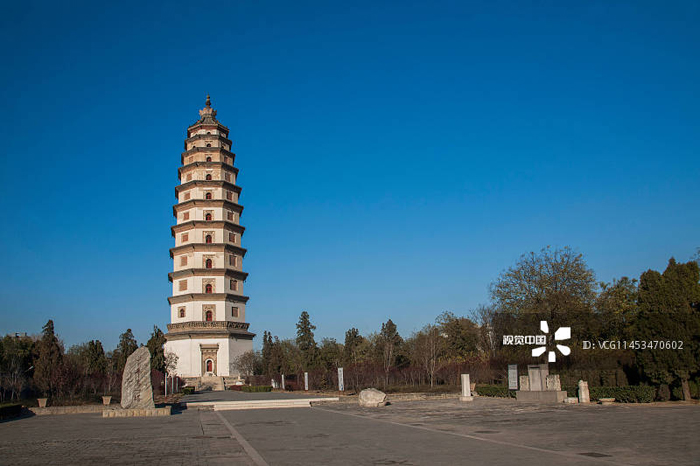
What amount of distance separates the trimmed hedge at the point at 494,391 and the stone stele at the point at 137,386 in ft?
51.9

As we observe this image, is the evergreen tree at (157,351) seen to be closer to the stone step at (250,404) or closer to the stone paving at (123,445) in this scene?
the stone step at (250,404)

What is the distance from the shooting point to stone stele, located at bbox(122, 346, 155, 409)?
67.2 feet

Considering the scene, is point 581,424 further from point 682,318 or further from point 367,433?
point 682,318

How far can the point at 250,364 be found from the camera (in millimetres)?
52500

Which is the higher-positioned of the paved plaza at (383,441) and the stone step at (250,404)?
the paved plaza at (383,441)

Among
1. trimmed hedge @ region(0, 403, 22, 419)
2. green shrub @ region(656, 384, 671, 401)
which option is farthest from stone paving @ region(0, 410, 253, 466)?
green shrub @ region(656, 384, 671, 401)

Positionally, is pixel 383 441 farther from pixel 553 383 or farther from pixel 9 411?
pixel 9 411

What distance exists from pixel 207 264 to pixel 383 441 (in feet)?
152

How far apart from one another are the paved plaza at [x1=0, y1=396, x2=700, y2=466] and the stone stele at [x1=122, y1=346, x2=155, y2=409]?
3.07 meters

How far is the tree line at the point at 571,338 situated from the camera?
21500 millimetres

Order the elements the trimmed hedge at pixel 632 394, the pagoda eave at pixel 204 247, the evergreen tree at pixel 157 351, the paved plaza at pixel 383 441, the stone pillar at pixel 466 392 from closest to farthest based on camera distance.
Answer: the paved plaza at pixel 383 441 → the trimmed hedge at pixel 632 394 → the stone pillar at pixel 466 392 → the evergreen tree at pixel 157 351 → the pagoda eave at pixel 204 247

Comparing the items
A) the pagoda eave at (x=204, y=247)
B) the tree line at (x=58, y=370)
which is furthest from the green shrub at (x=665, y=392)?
the pagoda eave at (x=204, y=247)

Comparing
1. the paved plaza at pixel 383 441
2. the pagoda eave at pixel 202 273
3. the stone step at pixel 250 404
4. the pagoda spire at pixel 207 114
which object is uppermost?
the pagoda spire at pixel 207 114

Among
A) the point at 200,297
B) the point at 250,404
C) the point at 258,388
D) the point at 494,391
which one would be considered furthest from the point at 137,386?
the point at 200,297
